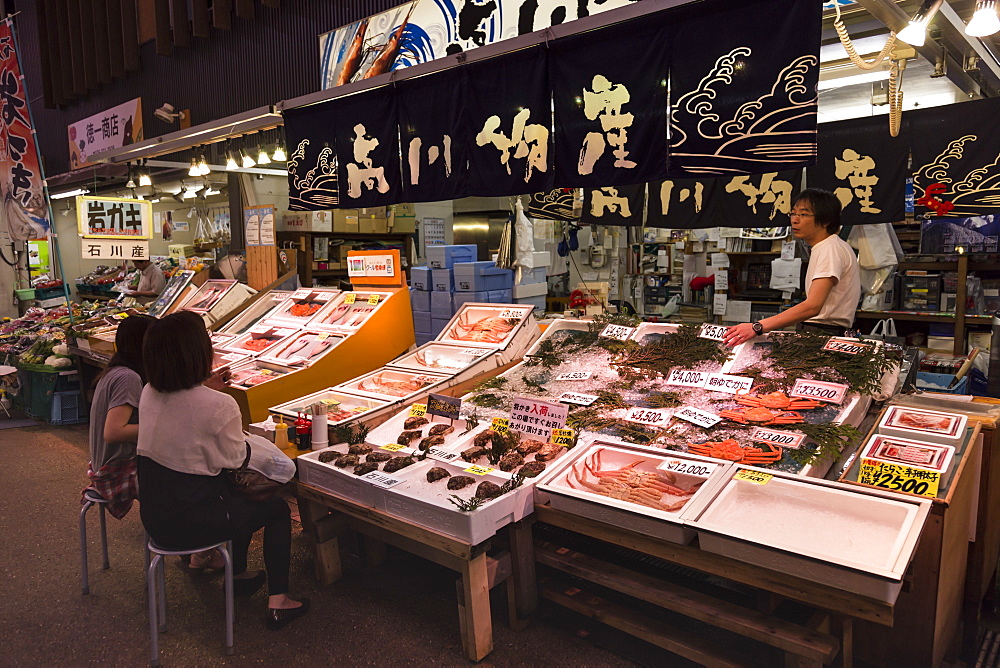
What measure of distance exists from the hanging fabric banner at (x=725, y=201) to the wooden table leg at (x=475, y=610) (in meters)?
4.94

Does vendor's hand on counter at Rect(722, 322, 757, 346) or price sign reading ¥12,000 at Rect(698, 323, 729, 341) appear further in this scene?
price sign reading ¥12,000 at Rect(698, 323, 729, 341)

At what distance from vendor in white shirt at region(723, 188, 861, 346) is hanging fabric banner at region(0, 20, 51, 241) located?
Result: 8.77 m

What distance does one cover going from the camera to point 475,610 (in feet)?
9.26

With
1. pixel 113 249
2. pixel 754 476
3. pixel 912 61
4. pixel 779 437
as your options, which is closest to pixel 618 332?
pixel 779 437

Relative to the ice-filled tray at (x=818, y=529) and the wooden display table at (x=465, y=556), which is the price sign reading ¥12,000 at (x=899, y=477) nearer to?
the ice-filled tray at (x=818, y=529)

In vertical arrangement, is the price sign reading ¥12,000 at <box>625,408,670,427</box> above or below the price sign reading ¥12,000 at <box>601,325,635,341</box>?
below

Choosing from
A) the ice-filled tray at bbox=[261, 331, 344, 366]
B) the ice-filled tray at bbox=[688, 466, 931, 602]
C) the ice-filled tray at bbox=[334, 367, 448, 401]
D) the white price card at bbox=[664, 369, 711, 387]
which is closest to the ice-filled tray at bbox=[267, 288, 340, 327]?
the ice-filled tray at bbox=[261, 331, 344, 366]

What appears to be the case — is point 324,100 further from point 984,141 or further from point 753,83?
point 984,141

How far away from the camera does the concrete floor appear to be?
295 cm

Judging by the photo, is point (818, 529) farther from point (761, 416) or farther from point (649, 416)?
point (649, 416)

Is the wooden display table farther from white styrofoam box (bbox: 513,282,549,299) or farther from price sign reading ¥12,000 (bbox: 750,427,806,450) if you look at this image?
white styrofoam box (bbox: 513,282,549,299)

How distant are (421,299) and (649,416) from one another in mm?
5674

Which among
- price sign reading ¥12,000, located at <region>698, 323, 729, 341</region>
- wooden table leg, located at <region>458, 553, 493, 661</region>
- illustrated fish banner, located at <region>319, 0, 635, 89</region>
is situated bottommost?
wooden table leg, located at <region>458, 553, 493, 661</region>

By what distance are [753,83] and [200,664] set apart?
4.12 meters
